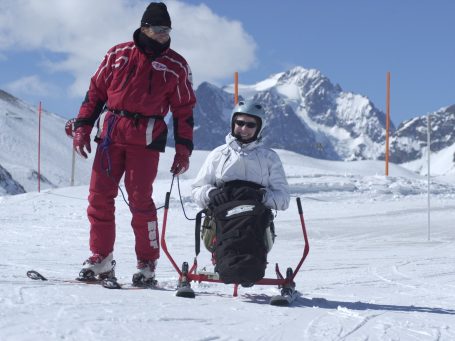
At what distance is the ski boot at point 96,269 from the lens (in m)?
4.87

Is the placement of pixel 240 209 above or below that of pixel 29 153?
below

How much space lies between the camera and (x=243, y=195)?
4508mm

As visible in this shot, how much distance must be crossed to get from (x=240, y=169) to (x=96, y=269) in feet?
4.28

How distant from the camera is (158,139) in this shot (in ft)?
16.3

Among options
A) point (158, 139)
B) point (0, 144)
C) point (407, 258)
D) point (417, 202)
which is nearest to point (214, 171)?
point (158, 139)

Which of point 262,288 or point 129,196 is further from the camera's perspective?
point 262,288

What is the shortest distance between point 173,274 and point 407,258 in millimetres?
3161

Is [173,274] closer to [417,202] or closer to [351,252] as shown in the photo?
[351,252]

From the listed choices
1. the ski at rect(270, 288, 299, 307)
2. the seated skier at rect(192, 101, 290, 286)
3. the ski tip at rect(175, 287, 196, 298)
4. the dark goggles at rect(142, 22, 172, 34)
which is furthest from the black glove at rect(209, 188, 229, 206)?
the dark goggles at rect(142, 22, 172, 34)

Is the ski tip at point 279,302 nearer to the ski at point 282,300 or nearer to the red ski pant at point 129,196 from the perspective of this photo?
the ski at point 282,300

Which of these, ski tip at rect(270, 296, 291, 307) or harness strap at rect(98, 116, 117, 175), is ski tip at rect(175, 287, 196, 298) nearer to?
ski tip at rect(270, 296, 291, 307)

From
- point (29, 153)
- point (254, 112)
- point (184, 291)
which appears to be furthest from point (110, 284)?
point (29, 153)

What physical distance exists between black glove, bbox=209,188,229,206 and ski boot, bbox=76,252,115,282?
96 cm

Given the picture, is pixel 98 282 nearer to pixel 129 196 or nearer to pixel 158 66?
pixel 129 196
